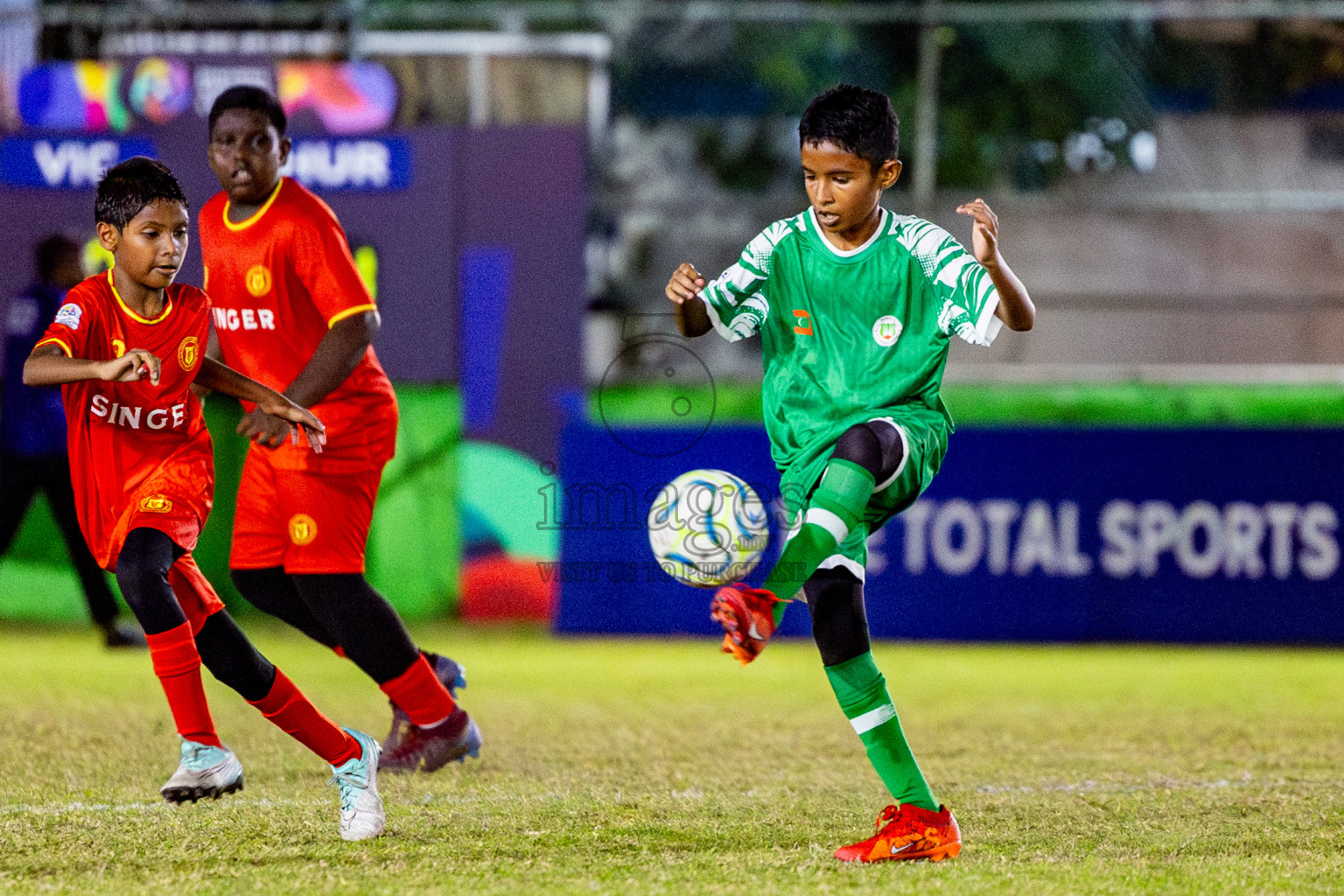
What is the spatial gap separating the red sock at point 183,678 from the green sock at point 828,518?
1.45 metres

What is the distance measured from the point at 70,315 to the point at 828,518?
1892 mm

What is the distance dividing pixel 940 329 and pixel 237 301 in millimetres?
2044

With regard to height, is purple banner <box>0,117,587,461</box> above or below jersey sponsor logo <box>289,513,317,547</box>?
above

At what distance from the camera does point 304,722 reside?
13.2ft

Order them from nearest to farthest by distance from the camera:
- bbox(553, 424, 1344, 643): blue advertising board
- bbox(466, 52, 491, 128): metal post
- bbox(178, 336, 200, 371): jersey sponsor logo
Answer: bbox(178, 336, 200, 371): jersey sponsor logo, bbox(553, 424, 1344, 643): blue advertising board, bbox(466, 52, 491, 128): metal post

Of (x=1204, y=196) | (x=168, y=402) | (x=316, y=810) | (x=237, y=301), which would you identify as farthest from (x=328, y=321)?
(x=1204, y=196)

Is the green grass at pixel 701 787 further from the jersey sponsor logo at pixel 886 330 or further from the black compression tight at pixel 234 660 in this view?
the jersey sponsor logo at pixel 886 330

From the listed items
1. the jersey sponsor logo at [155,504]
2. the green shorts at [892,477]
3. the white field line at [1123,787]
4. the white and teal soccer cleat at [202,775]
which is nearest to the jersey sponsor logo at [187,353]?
the jersey sponsor logo at [155,504]

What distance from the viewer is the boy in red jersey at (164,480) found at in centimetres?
397

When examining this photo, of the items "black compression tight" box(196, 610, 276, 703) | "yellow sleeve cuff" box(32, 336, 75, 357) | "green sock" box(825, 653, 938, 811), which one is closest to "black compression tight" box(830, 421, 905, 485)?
"green sock" box(825, 653, 938, 811)

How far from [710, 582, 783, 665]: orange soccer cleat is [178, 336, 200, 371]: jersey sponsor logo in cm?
154

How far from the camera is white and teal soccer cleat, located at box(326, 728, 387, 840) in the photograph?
3.94m

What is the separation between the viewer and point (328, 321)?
460cm

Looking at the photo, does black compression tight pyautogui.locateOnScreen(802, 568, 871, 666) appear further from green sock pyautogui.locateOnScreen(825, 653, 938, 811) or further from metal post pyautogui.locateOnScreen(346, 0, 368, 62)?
metal post pyautogui.locateOnScreen(346, 0, 368, 62)
